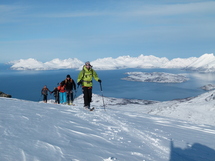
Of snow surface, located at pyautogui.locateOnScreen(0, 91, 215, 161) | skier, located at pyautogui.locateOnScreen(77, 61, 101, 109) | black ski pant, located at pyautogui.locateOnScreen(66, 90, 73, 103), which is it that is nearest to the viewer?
snow surface, located at pyautogui.locateOnScreen(0, 91, 215, 161)

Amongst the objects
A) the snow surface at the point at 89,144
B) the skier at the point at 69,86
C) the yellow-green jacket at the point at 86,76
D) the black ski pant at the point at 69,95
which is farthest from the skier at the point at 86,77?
the black ski pant at the point at 69,95

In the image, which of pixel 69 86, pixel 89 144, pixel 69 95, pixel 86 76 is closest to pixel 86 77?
pixel 86 76

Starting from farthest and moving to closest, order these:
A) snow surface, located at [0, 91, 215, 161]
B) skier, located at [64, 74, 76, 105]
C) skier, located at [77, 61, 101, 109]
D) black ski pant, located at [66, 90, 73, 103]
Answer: black ski pant, located at [66, 90, 73, 103], skier, located at [64, 74, 76, 105], skier, located at [77, 61, 101, 109], snow surface, located at [0, 91, 215, 161]

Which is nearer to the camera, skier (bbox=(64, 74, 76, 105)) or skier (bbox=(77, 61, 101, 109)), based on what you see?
skier (bbox=(77, 61, 101, 109))

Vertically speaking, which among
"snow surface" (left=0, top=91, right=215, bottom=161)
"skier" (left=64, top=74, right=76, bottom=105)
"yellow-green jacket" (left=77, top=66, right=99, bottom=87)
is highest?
"yellow-green jacket" (left=77, top=66, right=99, bottom=87)

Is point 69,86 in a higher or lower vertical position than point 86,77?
lower

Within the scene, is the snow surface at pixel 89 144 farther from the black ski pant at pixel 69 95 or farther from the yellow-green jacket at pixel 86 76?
the black ski pant at pixel 69 95

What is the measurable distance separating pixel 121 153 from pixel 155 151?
1055mm

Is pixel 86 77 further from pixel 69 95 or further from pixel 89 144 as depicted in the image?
pixel 89 144

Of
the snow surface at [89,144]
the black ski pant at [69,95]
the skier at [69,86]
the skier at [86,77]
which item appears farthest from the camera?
the black ski pant at [69,95]

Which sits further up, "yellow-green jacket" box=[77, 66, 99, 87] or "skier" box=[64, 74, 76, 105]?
"yellow-green jacket" box=[77, 66, 99, 87]

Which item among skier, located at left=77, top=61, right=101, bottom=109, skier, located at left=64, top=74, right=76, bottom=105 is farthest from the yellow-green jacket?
skier, located at left=64, top=74, right=76, bottom=105

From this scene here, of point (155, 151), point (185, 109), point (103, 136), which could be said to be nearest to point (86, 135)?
point (103, 136)

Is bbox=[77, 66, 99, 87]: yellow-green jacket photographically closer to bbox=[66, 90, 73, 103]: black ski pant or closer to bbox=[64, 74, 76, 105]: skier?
bbox=[64, 74, 76, 105]: skier
